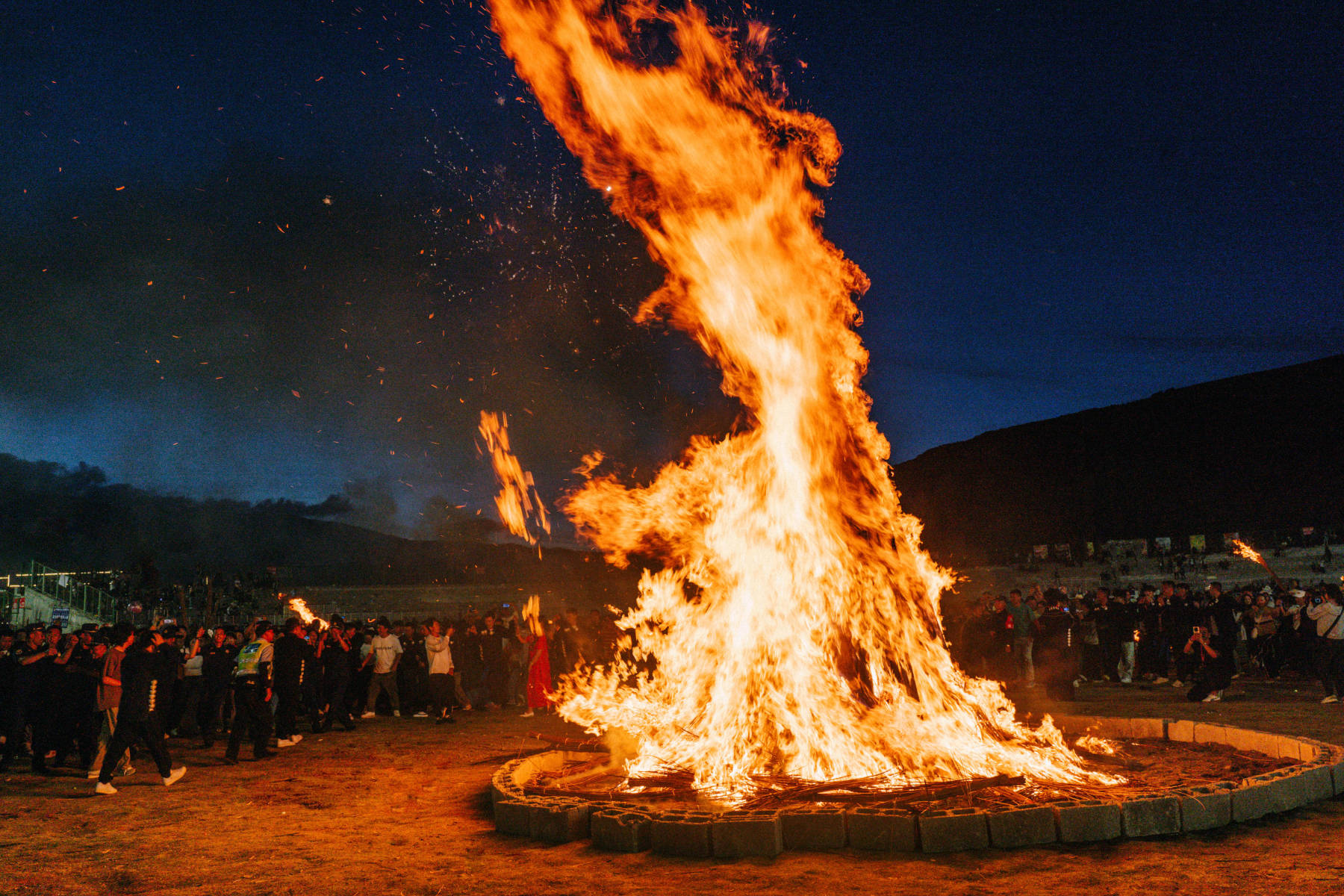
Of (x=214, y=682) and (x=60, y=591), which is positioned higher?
(x=60, y=591)

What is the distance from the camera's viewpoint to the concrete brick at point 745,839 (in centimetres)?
571

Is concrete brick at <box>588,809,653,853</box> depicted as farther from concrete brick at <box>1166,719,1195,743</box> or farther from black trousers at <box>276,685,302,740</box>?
black trousers at <box>276,685,302,740</box>

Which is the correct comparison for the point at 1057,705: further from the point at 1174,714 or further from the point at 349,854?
the point at 349,854

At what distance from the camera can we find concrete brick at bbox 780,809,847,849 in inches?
229

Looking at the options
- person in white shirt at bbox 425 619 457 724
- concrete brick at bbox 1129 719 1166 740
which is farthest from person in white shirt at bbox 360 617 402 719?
concrete brick at bbox 1129 719 1166 740

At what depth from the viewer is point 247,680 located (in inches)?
416

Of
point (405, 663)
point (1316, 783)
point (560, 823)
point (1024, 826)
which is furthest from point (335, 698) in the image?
point (1316, 783)

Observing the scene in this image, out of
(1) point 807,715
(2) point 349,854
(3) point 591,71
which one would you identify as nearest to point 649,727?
(1) point 807,715

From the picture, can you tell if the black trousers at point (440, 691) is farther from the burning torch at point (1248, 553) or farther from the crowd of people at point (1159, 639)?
the burning torch at point (1248, 553)

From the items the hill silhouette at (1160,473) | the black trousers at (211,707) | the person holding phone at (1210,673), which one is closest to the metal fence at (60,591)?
the black trousers at (211,707)

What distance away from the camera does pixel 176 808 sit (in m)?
7.82

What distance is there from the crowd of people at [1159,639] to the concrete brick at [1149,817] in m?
8.41

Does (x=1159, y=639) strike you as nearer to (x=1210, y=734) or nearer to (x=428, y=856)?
(x=1210, y=734)

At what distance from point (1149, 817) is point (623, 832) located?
341 centimetres
